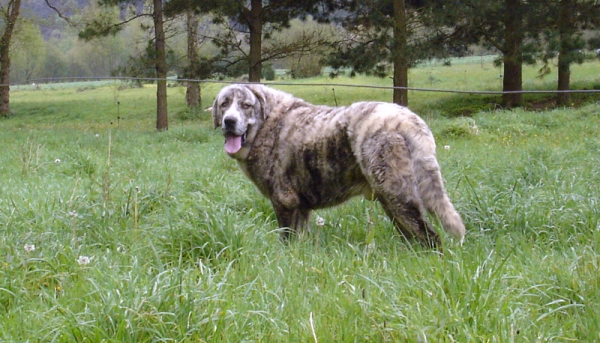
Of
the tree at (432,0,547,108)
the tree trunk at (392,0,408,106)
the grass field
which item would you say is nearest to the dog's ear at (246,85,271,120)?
the grass field

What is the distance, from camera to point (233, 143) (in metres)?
4.86

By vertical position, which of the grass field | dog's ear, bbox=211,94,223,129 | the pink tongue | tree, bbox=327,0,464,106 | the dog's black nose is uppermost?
tree, bbox=327,0,464,106

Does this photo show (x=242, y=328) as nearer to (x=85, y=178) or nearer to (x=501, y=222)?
(x=501, y=222)

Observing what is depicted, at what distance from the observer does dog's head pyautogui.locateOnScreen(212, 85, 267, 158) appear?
190 inches

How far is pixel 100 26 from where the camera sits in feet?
58.2

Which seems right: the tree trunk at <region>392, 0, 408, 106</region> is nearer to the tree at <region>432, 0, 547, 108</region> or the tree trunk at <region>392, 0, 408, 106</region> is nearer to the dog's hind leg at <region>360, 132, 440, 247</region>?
the tree at <region>432, 0, 547, 108</region>

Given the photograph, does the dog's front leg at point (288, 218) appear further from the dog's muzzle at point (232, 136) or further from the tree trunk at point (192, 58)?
the tree trunk at point (192, 58)

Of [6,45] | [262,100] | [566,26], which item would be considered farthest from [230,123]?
[6,45]

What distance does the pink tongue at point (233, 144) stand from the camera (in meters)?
4.84

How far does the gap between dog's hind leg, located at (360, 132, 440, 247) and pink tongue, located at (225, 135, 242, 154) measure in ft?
4.11

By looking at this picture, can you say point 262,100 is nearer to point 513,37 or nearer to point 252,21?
point 252,21

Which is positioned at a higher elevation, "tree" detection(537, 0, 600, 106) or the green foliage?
"tree" detection(537, 0, 600, 106)

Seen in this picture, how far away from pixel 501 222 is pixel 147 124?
63.2ft

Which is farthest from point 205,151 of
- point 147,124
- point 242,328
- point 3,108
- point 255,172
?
point 3,108
